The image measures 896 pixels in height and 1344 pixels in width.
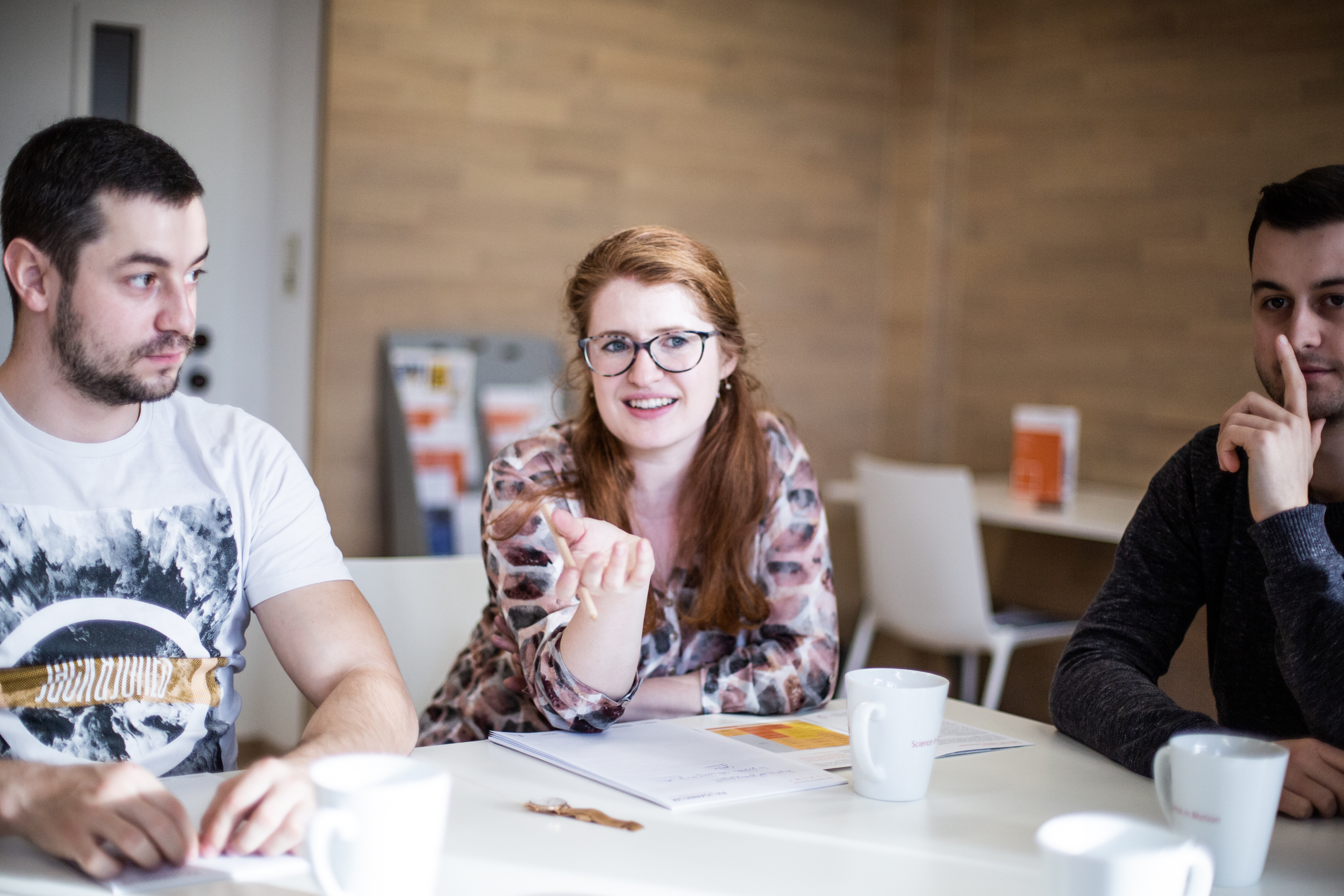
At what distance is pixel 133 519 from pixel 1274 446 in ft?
3.91

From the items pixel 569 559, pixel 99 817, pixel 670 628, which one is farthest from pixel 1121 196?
pixel 99 817

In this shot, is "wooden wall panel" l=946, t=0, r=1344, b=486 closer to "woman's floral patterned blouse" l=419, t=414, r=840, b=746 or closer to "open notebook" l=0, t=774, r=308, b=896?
"woman's floral patterned blouse" l=419, t=414, r=840, b=746

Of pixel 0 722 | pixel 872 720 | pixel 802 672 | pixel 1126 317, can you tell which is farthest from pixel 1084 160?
pixel 0 722

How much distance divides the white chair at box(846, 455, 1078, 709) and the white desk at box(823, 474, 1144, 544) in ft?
0.34

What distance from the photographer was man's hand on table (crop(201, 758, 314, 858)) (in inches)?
35.4

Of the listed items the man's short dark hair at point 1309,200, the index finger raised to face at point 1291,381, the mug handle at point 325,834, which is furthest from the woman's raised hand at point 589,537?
the man's short dark hair at point 1309,200

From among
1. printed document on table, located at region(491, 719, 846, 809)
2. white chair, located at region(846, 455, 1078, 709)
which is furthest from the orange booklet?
printed document on table, located at region(491, 719, 846, 809)

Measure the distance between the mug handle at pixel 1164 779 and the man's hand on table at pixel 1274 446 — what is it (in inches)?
16.3

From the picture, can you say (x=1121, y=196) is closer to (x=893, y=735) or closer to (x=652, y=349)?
(x=652, y=349)

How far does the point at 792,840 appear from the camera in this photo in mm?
980

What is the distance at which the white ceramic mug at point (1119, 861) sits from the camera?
0.71 meters

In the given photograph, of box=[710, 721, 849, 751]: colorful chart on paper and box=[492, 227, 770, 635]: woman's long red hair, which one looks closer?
box=[710, 721, 849, 751]: colorful chart on paper

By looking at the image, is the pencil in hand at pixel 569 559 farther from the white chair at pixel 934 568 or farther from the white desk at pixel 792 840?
the white chair at pixel 934 568

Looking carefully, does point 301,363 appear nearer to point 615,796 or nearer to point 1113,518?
point 1113,518
